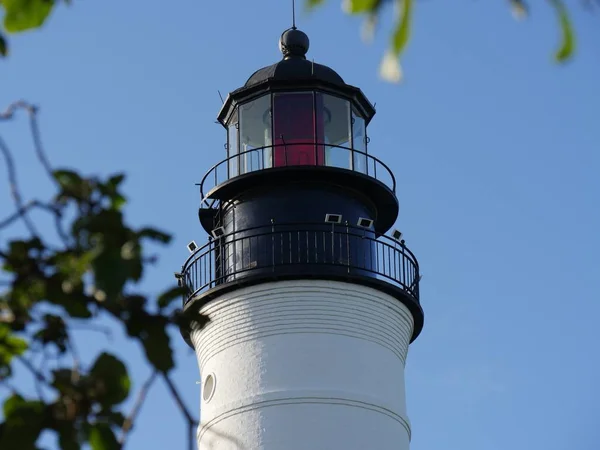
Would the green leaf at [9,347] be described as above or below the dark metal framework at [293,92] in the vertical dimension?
below

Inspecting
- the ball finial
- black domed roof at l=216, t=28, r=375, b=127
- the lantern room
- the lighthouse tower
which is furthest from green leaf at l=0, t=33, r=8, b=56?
the ball finial

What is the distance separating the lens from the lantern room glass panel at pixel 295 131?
59.4 ft

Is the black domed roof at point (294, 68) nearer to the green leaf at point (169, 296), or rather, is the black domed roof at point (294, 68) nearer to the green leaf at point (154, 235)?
the green leaf at point (169, 296)

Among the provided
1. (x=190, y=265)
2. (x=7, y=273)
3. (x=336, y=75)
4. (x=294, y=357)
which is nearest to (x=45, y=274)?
(x=7, y=273)

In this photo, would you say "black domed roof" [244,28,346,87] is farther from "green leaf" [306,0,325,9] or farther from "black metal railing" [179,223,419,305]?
"green leaf" [306,0,325,9]

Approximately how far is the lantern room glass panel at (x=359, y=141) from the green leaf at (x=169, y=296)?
14351mm

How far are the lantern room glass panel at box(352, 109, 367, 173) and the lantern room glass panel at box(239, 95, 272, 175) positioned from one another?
1.21 metres

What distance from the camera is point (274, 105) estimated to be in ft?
60.7

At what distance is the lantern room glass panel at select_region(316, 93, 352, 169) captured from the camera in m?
18.4

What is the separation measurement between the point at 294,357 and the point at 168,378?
1298 cm

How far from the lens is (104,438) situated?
144 inches

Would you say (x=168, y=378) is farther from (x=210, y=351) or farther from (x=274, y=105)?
(x=274, y=105)

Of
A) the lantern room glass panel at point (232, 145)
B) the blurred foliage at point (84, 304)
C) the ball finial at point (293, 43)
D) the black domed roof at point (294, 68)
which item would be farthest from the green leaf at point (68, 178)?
the ball finial at point (293, 43)

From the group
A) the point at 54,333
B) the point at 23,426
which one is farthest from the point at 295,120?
the point at 23,426
